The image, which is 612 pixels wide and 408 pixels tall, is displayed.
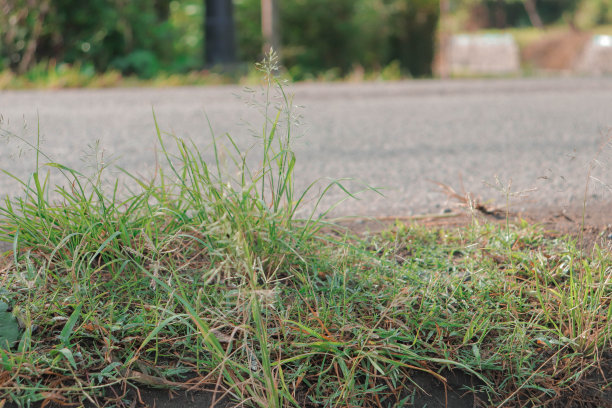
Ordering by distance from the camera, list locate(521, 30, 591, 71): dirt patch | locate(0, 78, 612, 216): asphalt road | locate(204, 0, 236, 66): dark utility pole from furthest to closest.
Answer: locate(521, 30, 591, 71): dirt patch < locate(204, 0, 236, 66): dark utility pole < locate(0, 78, 612, 216): asphalt road

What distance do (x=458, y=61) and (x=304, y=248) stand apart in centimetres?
1626

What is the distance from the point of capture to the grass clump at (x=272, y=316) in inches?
61.2

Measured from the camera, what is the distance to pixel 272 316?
5.63 feet

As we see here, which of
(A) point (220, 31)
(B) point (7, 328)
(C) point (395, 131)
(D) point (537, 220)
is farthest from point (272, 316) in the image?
(A) point (220, 31)

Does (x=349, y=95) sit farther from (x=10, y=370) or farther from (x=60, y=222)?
(x=10, y=370)

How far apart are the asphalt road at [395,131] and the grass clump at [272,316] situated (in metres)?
0.37

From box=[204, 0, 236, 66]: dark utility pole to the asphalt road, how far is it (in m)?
2.29

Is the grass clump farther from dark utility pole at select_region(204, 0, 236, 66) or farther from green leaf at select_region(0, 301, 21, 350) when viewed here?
dark utility pole at select_region(204, 0, 236, 66)

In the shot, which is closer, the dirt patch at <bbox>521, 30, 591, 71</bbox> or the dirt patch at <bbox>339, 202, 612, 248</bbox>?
the dirt patch at <bbox>339, 202, 612, 248</bbox>

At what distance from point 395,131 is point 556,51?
12751 mm

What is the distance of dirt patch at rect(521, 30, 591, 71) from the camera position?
14.6m

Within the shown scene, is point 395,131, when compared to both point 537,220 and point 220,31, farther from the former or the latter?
point 220,31

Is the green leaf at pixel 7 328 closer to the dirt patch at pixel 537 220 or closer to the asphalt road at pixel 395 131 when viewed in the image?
the asphalt road at pixel 395 131

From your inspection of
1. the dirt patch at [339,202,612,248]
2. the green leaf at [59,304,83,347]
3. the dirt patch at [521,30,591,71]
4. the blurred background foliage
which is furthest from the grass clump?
the dirt patch at [521,30,591,71]
